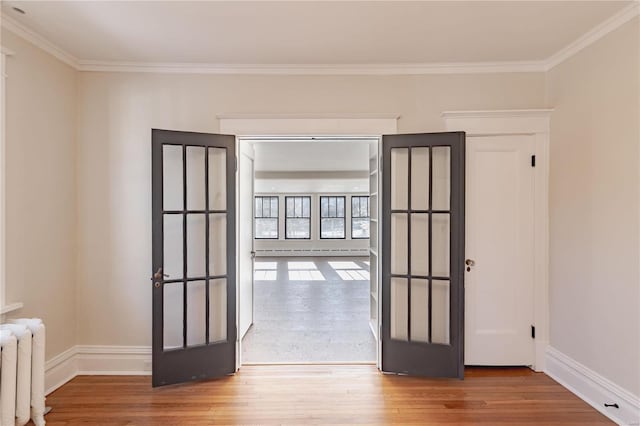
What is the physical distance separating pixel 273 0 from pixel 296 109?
1113 millimetres

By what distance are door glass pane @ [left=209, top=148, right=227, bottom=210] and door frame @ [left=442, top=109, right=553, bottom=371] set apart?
2.07 m

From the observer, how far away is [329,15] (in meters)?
2.46

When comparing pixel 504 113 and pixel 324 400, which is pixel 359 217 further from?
pixel 324 400

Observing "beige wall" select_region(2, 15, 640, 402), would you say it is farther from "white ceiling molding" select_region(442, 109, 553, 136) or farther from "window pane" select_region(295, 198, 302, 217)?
"window pane" select_region(295, 198, 302, 217)

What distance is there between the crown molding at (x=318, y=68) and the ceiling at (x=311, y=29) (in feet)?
0.18

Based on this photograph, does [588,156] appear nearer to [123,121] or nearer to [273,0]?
[273,0]

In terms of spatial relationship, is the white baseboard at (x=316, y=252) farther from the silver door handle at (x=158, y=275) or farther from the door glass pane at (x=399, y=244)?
the silver door handle at (x=158, y=275)

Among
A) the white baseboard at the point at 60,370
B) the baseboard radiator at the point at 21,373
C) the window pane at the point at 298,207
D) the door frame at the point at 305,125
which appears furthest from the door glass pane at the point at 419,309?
the window pane at the point at 298,207

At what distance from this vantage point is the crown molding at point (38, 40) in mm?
2560

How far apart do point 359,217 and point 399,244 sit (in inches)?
353

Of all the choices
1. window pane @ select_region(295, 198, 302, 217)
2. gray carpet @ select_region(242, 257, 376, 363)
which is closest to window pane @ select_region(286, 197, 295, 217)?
window pane @ select_region(295, 198, 302, 217)

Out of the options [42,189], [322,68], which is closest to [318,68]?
[322,68]

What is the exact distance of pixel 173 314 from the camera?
312 cm

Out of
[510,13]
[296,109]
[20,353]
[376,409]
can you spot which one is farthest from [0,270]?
[510,13]
